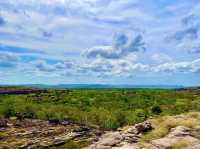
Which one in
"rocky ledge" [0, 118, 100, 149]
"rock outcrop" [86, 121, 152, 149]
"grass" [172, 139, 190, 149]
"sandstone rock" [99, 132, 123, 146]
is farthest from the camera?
"rocky ledge" [0, 118, 100, 149]

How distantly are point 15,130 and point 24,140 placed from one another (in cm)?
2205

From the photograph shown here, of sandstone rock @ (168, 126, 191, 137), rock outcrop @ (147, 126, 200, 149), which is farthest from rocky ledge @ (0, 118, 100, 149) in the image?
rock outcrop @ (147, 126, 200, 149)

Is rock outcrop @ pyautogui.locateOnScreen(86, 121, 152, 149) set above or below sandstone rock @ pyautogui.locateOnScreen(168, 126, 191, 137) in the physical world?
below

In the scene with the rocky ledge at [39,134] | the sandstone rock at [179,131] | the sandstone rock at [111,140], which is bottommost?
the rocky ledge at [39,134]

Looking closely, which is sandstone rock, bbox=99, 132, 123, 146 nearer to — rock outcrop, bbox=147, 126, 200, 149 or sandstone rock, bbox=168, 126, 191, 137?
rock outcrop, bbox=147, 126, 200, 149

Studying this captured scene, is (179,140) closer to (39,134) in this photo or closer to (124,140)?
(124,140)

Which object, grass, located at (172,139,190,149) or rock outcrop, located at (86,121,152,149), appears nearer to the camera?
grass, located at (172,139,190,149)

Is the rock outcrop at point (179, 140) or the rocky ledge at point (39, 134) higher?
the rock outcrop at point (179, 140)

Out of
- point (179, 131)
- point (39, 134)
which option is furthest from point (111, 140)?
point (39, 134)

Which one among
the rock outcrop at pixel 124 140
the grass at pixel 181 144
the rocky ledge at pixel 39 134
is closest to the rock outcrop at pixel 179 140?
the grass at pixel 181 144

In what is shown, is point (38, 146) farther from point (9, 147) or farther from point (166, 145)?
point (166, 145)

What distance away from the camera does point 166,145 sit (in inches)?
1929

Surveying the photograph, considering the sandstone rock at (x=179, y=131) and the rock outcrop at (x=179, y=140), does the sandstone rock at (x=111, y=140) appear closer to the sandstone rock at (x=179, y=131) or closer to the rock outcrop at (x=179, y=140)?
the rock outcrop at (x=179, y=140)

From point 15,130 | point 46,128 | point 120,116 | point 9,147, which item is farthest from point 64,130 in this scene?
point 120,116
